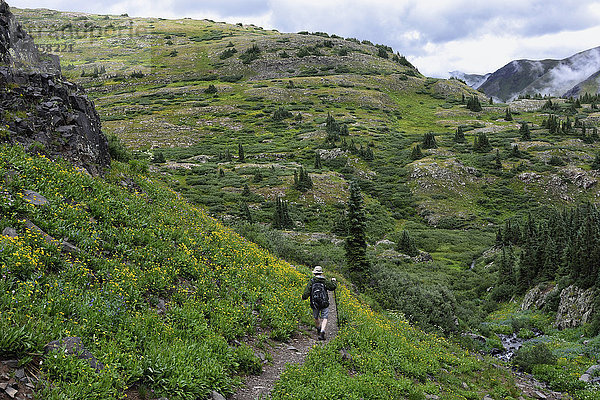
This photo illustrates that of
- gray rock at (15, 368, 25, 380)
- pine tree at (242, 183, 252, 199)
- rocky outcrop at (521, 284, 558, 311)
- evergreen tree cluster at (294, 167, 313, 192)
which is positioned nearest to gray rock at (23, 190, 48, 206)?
gray rock at (15, 368, 25, 380)

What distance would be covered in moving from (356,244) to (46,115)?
21.4 metres

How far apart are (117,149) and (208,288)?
13121mm

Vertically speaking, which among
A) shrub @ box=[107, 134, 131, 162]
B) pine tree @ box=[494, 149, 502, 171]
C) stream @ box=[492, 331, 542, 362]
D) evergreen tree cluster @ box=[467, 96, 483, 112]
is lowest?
stream @ box=[492, 331, 542, 362]

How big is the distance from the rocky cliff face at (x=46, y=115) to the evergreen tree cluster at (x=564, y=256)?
1264 inches

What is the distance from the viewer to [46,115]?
14969mm

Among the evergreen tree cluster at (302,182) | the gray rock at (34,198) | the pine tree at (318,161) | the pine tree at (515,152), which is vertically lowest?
the evergreen tree cluster at (302,182)

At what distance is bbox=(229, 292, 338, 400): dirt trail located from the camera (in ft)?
26.1

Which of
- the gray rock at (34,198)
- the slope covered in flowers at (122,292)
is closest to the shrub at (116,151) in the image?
the slope covered in flowers at (122,292)

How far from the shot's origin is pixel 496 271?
145ft

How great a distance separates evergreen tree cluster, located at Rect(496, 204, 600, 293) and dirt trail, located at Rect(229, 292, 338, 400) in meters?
22.4

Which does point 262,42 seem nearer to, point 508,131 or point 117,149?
point 508,131

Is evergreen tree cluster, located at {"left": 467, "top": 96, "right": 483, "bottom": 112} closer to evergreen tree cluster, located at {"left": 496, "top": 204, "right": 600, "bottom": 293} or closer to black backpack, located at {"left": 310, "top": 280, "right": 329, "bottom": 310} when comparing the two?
evergreen tree cluster, located at {"left": 496, "top": 204, "right": 600, "bottom": 293}

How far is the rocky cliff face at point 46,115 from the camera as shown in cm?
1370

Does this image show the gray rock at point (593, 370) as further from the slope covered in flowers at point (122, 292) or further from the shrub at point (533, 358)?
the slope covered in flowers at point (122, 292)
